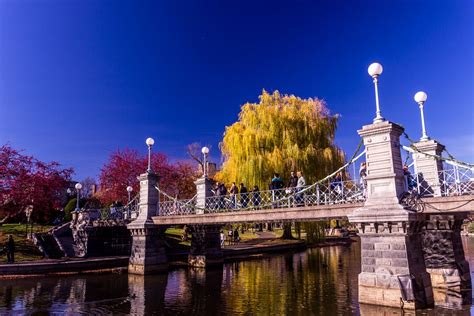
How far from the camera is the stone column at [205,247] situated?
2230 cm

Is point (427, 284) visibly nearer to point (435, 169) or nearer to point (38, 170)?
Result: point (435, 169)

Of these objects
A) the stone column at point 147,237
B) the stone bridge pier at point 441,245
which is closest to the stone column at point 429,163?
the stone bridge pier at point 441,245

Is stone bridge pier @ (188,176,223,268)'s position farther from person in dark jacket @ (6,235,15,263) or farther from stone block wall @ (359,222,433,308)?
stone block wall @ (359,222,433,308)

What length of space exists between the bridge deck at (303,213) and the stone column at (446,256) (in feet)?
8.10

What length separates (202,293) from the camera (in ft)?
49.5

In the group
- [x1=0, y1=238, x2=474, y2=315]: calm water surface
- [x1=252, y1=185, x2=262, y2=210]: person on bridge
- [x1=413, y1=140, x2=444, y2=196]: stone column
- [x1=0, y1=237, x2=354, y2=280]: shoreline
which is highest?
[x1=413, y1=140, x2=444, y2=196]: stone column

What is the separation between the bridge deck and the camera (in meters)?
10.3

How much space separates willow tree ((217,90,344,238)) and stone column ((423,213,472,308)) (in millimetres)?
11016


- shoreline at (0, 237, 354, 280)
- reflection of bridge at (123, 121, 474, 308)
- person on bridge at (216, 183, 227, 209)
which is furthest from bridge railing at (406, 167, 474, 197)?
shoreline at (0, 237, 354, 280)

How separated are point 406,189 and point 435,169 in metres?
2.16

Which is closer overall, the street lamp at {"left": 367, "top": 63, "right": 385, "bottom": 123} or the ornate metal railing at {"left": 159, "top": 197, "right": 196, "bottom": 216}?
the street lamp at {"left": 367, "top": 63, "right": 385, "bottom": 123}

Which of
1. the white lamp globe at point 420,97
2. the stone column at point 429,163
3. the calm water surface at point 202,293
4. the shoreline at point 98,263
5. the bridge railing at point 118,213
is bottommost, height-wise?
the calm water surface at point 202,293

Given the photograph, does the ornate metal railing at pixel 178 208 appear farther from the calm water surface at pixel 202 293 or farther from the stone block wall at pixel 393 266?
the stone block wall at pixel 393 266

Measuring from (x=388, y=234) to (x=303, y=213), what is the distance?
333 centimetres
